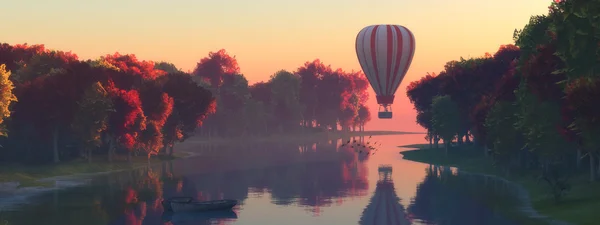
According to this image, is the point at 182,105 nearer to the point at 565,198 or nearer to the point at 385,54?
the point at 385,54

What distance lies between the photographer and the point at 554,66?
74.5 metres

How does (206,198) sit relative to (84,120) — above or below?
below

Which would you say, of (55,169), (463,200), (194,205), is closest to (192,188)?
(55,169)

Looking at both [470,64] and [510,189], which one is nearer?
[510,189]

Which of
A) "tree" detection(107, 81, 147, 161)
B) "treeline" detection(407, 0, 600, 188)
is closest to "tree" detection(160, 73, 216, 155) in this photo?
"tree" detection(107, 81, 147, 161)

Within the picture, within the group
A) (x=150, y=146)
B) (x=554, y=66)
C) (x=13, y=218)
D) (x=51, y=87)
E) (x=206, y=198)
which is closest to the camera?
(x=13, y=218)

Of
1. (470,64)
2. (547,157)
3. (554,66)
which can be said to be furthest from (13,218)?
(470,64)

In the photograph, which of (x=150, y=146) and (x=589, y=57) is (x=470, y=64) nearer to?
(x=150, y=146)

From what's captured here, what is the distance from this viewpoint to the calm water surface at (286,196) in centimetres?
7062

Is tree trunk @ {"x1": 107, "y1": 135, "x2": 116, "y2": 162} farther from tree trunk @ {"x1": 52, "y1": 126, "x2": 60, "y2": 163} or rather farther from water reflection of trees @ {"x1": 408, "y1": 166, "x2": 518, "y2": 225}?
water reflection of trees @ {"x1": 408, "y1": 166, "x2": 518, "y2": 225}

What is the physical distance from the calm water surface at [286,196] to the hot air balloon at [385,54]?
13.0m

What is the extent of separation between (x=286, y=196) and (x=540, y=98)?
1070 inches

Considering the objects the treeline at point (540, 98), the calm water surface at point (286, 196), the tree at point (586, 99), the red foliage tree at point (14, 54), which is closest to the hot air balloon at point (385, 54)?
the treeline at point (540, 98)

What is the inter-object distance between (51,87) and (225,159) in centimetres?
4693
